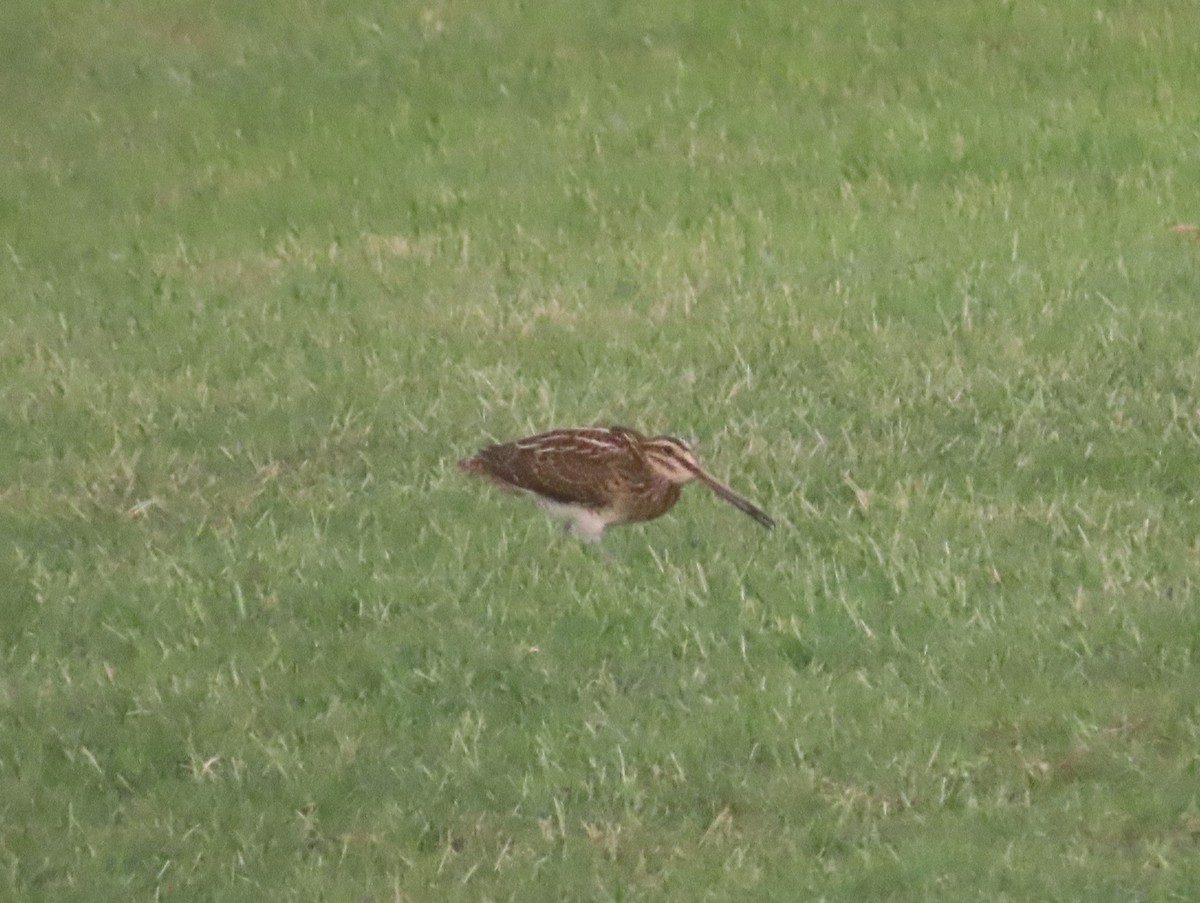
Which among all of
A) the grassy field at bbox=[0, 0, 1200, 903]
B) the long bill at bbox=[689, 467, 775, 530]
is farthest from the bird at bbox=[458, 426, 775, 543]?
the grassy field at bbox=[0, 0, 1200, 903]

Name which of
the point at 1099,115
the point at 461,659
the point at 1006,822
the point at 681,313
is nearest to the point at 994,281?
the point at 681,313

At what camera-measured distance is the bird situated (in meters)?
9.69

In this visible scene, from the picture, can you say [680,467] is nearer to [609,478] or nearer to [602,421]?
[609,478]

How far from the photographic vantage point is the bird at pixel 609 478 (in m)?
9.69

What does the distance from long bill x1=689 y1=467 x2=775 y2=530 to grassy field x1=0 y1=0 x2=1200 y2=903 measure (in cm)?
7

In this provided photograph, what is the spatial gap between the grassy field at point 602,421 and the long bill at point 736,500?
68 millimetres

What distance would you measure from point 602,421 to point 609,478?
1.79m

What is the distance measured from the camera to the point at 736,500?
9.71 metres

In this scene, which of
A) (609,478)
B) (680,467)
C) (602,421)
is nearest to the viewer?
(609,478)

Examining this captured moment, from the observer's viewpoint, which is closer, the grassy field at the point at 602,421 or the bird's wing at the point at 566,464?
the grassy field at the point at 602,421

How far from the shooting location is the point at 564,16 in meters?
19.2

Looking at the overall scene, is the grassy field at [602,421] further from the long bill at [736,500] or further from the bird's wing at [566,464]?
the bird's wing at [566,464]

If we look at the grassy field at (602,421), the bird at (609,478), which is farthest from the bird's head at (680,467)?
the grassy field at (602,421)

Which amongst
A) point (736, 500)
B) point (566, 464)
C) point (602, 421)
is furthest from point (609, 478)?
point (602, 421)
